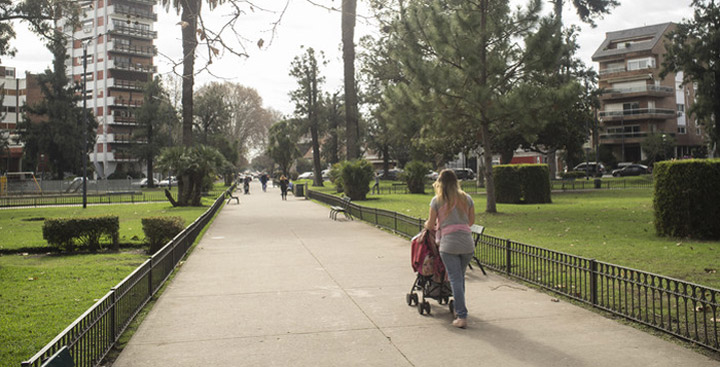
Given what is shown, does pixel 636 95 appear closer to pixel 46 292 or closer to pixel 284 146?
pixel 284 146

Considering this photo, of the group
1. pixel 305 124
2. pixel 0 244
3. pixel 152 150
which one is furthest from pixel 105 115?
pixel 0 244

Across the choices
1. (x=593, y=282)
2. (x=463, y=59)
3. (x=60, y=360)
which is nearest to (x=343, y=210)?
(x=463, y=59)

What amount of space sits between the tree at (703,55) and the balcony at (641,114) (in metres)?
29.7

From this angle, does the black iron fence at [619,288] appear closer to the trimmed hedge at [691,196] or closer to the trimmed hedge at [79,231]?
the trimmed hedge at [691,196]

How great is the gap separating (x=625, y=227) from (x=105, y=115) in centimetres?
8130

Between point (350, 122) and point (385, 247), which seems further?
point (350, 122)

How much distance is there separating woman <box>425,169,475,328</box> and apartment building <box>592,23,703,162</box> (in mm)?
70875

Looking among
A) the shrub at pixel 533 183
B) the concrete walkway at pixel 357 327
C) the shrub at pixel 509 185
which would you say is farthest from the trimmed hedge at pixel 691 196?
the shrub at pixel 509 185

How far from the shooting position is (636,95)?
2822 inches

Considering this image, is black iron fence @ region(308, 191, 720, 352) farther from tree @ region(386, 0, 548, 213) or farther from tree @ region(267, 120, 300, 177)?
tree @ region(267, 120, 300, 177)

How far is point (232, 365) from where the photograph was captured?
4906 millimetres

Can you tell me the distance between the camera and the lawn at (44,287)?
595 centimetres

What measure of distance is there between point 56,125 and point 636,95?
6587cm

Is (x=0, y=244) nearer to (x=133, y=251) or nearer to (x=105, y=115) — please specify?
(x=133, y=251)
